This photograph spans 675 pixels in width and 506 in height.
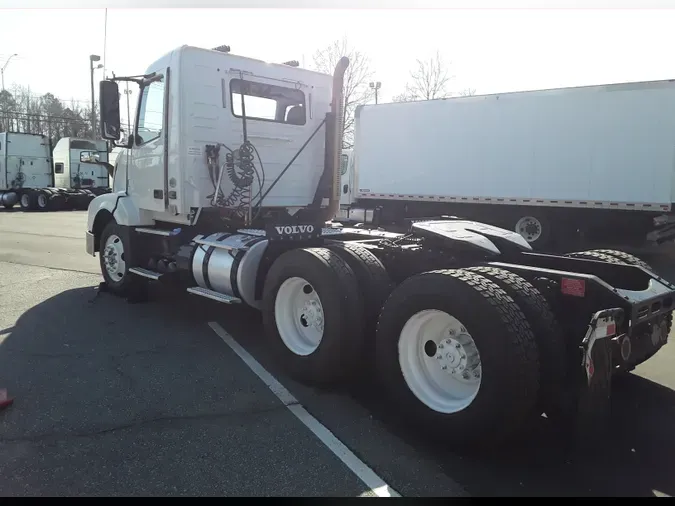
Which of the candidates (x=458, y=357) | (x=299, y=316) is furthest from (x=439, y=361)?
(x=299, y=316)

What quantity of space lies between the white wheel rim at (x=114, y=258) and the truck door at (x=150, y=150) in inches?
30.0

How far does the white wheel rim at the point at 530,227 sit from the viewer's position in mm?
13519

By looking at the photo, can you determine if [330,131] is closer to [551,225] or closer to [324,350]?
[324,350]

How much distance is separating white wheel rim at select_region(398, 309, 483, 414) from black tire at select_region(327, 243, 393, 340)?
0.54 m

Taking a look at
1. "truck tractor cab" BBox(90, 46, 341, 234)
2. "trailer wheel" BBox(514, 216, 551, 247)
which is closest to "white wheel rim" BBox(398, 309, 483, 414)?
"truck tractor cab" BBox(90, 46, 341, 234)

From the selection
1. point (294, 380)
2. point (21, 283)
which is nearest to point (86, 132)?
point (21, 283)

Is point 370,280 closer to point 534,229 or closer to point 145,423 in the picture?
point 145,423

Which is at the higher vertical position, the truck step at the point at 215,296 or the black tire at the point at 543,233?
the black tire at the point at 543,233

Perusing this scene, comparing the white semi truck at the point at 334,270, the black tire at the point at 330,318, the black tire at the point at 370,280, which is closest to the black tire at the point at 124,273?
the white semi truck at the point at 334,270

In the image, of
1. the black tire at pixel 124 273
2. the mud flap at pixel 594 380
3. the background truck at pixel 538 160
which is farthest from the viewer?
the background truck at pixel 538 160

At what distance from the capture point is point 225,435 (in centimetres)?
361

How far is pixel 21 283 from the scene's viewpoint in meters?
8.60

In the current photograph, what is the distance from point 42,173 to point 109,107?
25.7m

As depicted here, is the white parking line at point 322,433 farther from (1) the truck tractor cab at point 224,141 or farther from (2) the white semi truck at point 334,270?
(1) the truck tractor cab at point 224,141
